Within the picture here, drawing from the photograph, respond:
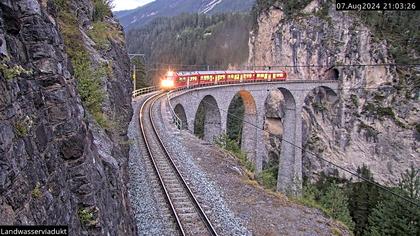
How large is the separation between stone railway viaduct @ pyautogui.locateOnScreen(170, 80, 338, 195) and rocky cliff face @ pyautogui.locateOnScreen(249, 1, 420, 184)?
3.04 meters

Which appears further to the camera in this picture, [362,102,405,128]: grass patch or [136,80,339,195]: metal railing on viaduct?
[362,102,405,128]: grass patch

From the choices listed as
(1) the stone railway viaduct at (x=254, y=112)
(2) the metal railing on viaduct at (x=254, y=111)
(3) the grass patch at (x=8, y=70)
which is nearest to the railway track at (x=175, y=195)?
(2) the metal railing on viaduct at (x=254, y=111)

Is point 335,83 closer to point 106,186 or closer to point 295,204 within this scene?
point 295,204

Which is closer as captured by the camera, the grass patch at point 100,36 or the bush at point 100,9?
the grass patch at point 100,36

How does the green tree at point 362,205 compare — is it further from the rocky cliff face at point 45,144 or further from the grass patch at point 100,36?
the rocky cliff face at point 45,144

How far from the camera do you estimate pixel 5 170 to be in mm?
3996

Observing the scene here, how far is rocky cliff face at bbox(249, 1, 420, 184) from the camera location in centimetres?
5244

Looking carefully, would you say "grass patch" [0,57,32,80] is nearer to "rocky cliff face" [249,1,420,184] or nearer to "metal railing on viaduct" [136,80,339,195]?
"metal railing on viaduct" [136,80,339,195]

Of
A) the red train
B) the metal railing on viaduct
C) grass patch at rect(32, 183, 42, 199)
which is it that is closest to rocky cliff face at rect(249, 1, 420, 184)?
the metal railing on viaduct

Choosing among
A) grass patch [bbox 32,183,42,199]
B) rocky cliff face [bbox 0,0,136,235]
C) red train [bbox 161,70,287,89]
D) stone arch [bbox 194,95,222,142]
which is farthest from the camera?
stone arch [bbox 194,95,222,142]

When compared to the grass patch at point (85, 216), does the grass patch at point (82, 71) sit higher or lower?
higher

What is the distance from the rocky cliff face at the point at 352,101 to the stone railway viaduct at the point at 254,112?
9.98 ft

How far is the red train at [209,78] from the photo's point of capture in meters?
35.9

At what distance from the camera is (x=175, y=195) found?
13.5 metres
